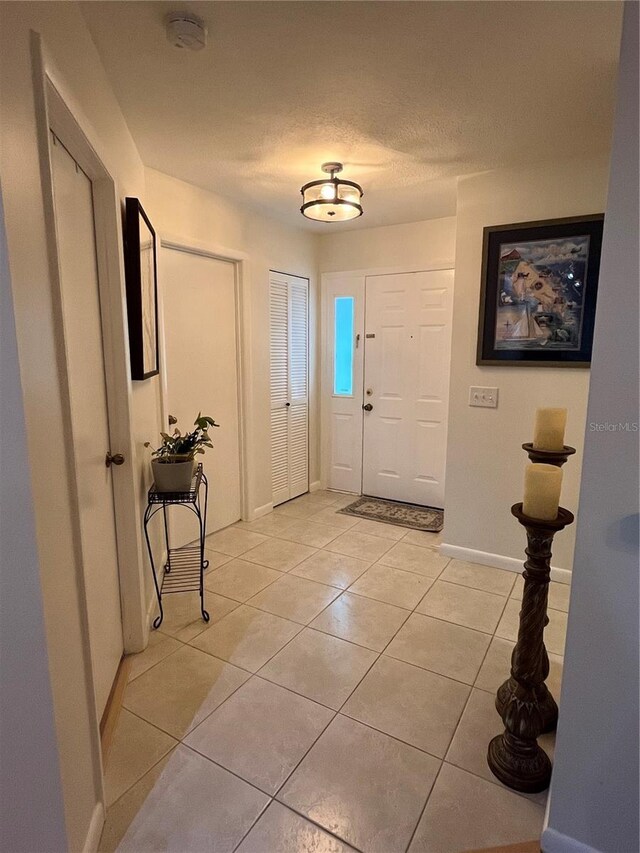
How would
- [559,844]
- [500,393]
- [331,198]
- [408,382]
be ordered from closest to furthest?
[559,844], [331,198], [500,393], [408,382]

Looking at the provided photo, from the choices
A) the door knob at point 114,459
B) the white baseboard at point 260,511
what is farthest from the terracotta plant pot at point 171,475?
the white baseboard at point 260,511

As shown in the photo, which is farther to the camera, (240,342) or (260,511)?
(260,511)

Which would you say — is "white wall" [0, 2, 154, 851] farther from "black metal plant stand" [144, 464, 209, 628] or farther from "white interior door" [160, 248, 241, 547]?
"white interior door" [160, 248, 241, 547]

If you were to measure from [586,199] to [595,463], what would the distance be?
1.99 metres

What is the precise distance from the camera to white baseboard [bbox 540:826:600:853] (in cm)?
121

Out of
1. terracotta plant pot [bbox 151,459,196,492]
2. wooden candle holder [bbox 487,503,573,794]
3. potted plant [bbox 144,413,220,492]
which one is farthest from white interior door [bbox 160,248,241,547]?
wooden candle holder [bbox 487,503,573,794]

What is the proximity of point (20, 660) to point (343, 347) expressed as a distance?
139 inches

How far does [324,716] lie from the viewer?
1.72 metres

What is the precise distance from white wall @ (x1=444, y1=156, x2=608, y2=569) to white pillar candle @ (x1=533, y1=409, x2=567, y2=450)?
125cm

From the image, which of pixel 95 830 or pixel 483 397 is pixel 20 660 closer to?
pixel 95 830

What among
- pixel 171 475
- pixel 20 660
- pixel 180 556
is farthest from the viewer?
pixel 180 556

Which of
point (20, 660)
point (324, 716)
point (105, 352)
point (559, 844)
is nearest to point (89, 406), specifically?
point (105, 352)

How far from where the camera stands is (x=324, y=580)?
271 cm

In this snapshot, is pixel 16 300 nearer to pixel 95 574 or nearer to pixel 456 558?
pixel 95 574
